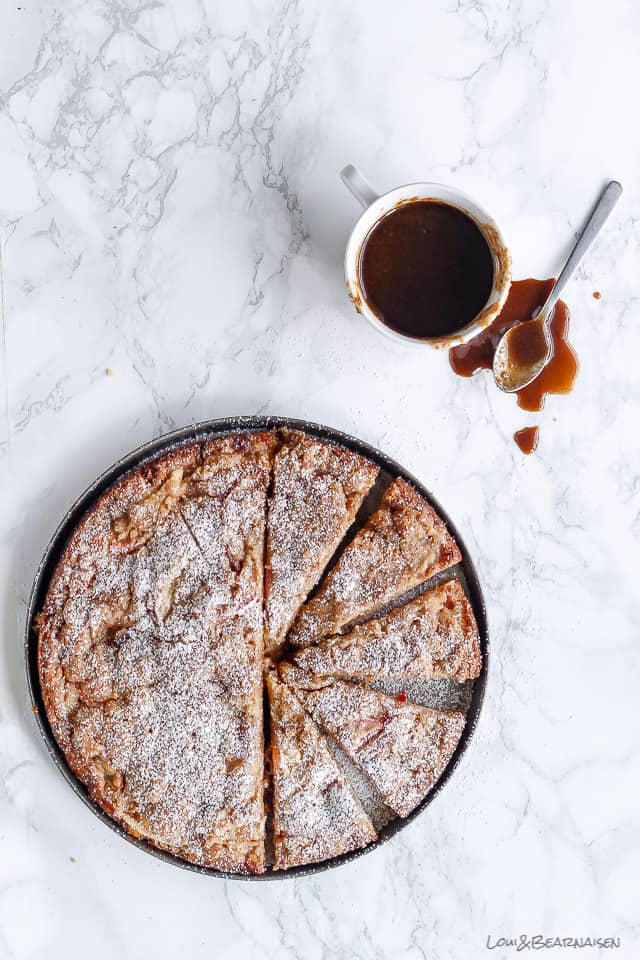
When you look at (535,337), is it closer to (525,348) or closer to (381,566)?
(525,348)

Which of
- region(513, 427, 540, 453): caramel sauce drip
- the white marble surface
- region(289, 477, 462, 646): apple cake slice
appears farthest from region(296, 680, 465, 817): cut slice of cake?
region(513, 427, 540, 453): caramel sauce drip

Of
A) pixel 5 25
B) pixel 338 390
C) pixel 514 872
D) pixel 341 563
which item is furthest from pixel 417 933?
pixel 5 25

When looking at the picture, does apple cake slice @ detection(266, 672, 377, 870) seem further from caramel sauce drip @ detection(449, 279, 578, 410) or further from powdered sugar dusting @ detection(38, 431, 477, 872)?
caramel sauce drip @ detection(449, 279, 578, 410)

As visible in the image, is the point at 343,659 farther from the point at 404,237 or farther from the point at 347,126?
the point at 347,126

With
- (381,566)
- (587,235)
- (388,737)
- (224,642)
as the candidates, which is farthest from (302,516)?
(587,235)

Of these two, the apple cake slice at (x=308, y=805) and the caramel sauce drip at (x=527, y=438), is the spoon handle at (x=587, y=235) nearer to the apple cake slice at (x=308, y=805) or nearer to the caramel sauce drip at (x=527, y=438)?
the caramel sauce drip at (x=527, y=438)

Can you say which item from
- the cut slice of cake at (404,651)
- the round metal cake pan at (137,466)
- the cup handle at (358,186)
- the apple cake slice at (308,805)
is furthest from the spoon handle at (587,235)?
the apple cake slice at (308,805)
